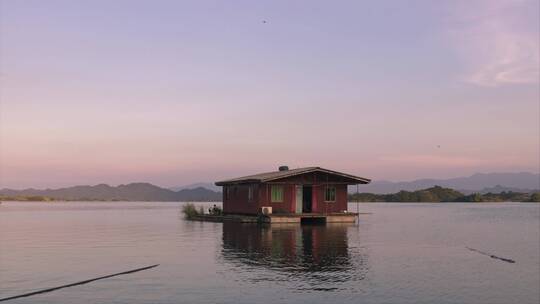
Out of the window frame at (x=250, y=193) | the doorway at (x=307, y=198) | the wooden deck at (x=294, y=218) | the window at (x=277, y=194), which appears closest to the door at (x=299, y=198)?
the doorway at (x=307, y=198)

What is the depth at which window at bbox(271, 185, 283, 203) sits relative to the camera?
55875 mm

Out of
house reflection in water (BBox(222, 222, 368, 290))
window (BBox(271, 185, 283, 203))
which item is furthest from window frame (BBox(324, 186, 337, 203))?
house reflection in water (BBox(222, 222, 368, 290))

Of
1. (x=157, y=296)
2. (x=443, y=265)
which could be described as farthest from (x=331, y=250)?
(x=157, y=296)

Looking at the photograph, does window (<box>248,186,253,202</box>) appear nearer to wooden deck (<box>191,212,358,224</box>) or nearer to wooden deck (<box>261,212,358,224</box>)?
wooden deck (<box>191,212,358,224</box>)

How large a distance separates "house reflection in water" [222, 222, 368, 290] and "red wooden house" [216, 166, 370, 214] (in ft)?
41.6

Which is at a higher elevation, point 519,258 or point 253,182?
point 253,182

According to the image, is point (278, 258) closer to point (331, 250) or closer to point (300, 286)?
point (331, 250)

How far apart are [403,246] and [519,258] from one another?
7081 mm

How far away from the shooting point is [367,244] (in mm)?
35656

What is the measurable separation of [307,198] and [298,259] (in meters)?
30.5

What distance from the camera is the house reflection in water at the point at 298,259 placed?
21.7 metres

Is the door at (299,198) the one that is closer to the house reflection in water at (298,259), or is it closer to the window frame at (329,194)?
the window frame at (329,194)

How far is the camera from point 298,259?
2748cm

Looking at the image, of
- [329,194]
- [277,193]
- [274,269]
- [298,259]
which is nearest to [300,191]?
[277,193]
